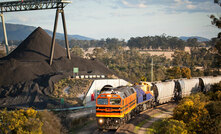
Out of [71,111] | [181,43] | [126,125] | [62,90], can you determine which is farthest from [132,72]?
[181,43]

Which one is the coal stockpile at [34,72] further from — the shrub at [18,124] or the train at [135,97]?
the shrub at [18,124]

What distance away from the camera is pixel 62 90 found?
1604 inches

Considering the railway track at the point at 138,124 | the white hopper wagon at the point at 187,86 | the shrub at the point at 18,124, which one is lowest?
the railway track at the point at 138,124

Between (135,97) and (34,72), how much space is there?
87.1 feet

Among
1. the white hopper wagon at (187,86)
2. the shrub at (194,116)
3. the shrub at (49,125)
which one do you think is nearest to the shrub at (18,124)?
the shrub at (49,125)

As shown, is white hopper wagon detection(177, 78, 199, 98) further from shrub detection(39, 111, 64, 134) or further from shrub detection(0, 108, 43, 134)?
shrub detection(0, 108, 43, 134)

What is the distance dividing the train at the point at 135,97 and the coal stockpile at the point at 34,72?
1322cm

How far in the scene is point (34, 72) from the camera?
46844 millimetres

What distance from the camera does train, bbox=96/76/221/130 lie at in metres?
22.9

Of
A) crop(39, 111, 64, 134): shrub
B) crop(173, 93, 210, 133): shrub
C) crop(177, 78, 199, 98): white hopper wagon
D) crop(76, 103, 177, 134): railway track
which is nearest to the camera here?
crop(173, 93, 210, 133): shrub

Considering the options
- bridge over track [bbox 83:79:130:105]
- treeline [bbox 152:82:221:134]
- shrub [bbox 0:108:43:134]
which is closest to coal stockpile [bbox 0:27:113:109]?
bridge over track [bbox 83:79:130:105]

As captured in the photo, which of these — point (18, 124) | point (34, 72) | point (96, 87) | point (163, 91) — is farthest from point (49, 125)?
point (34, 72)

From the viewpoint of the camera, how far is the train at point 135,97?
900 inches

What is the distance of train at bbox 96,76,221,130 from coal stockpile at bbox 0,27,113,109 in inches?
521
